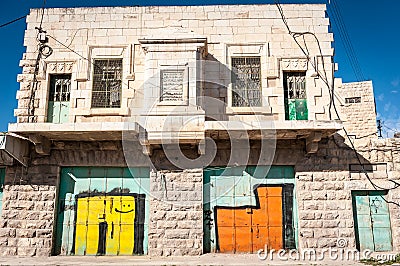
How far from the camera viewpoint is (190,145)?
40.8 feet

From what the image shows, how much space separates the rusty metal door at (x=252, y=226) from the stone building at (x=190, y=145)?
43mm

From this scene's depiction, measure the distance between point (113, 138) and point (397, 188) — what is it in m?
8.95

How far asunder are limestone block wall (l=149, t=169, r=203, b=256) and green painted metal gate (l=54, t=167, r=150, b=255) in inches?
14.7

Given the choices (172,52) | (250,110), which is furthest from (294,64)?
(172,52)

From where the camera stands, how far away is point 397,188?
12219mm

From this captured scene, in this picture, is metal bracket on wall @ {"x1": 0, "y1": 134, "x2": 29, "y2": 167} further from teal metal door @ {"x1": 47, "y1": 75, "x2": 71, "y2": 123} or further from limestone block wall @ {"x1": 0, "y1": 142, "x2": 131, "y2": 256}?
teal metal door @ {"x1": 47, "y1": 75, "x2": 71, "y2": 123}

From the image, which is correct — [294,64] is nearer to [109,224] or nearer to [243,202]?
[243,202]

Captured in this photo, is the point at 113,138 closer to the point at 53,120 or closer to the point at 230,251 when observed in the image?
the point at 53,120

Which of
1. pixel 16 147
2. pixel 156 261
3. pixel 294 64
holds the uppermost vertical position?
pixel 294 64

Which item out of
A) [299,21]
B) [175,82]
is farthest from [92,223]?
[299,21]

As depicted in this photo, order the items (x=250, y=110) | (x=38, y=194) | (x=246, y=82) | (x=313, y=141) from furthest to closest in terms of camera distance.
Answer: (x=246, y=82), (x=250, y=110), (x=38, y=194), (x=313, y=141)

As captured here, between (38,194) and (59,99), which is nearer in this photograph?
(38,194)

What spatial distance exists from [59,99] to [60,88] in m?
0.39

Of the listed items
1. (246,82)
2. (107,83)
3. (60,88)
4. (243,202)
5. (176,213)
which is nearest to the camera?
(176,213)
